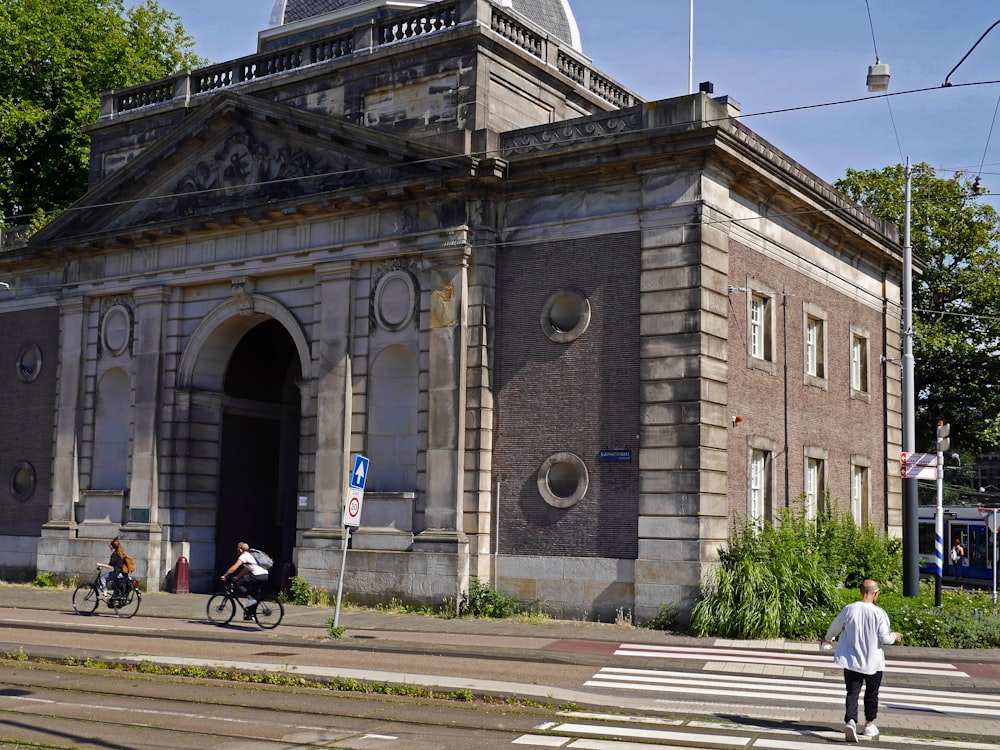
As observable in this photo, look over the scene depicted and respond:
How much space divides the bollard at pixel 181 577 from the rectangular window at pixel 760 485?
14.2 m

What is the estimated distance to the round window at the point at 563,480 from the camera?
24.8m

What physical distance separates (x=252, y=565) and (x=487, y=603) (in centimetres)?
488

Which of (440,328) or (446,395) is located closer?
(446,395)

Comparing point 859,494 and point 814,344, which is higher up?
point 814,344

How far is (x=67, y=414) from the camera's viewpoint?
109 feet

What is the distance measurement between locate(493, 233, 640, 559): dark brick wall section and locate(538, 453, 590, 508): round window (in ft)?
0.48

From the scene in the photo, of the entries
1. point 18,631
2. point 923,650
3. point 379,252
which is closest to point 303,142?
point 379,252

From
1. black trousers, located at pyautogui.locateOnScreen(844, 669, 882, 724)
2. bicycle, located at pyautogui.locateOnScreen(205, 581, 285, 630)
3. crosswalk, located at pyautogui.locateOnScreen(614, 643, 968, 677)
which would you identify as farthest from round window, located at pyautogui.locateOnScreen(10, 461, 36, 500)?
black trousers, located at pyautogui.locateOnScreen(844, 669, 882, 724)

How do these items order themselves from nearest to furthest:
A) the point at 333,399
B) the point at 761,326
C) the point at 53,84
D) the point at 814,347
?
the point at 761,326, the point at 333,399, the point at 814,347, the point at 53,84

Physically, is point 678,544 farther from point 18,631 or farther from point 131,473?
point 131,473

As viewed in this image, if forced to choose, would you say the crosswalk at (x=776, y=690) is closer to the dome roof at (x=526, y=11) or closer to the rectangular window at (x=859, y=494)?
the rectangular window at (x=859, y=494)

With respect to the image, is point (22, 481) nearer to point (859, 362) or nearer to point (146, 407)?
point (146, 407)

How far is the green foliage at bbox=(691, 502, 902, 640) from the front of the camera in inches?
884

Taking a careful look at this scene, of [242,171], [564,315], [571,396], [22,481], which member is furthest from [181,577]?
[564,315]
